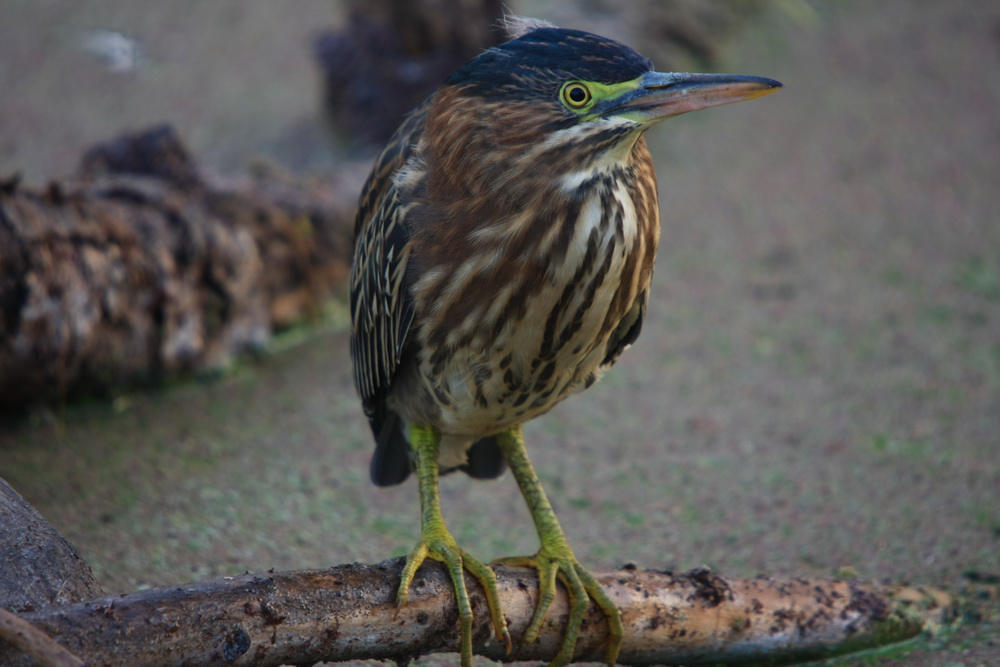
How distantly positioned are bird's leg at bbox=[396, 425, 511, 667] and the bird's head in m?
0.95

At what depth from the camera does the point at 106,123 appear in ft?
22.3

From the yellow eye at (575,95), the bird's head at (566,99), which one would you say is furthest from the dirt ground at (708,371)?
the yellow eye at (575,95)

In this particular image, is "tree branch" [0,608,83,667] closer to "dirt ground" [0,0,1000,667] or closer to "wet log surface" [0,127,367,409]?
"dirt ground" [0,0,1000,667]

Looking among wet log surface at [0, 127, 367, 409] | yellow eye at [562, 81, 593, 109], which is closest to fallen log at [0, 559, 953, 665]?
yellow eye at [562, 81, 593, 109]

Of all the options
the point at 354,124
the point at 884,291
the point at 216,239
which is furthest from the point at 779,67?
the point at 216,239

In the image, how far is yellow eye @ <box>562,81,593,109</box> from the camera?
2229 mm

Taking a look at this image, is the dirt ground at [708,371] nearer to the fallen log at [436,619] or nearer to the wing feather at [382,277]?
the fallen log at [436,619]

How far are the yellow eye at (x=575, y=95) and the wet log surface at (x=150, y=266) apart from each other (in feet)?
8.33

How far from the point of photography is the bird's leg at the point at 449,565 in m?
2.39

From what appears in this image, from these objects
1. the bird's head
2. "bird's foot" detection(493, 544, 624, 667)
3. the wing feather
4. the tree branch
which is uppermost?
the bird's head

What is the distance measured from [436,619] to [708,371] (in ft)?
8.99

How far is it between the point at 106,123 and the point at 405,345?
5.09 metres

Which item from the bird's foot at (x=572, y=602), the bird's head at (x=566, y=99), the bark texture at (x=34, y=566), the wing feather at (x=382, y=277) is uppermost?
the bird's head at (x=566, y=99)

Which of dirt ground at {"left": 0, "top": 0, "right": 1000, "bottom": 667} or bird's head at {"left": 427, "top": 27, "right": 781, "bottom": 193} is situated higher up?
bird's head at {"left": 427, "top": 27, "right": 781, "bottom": 193}
